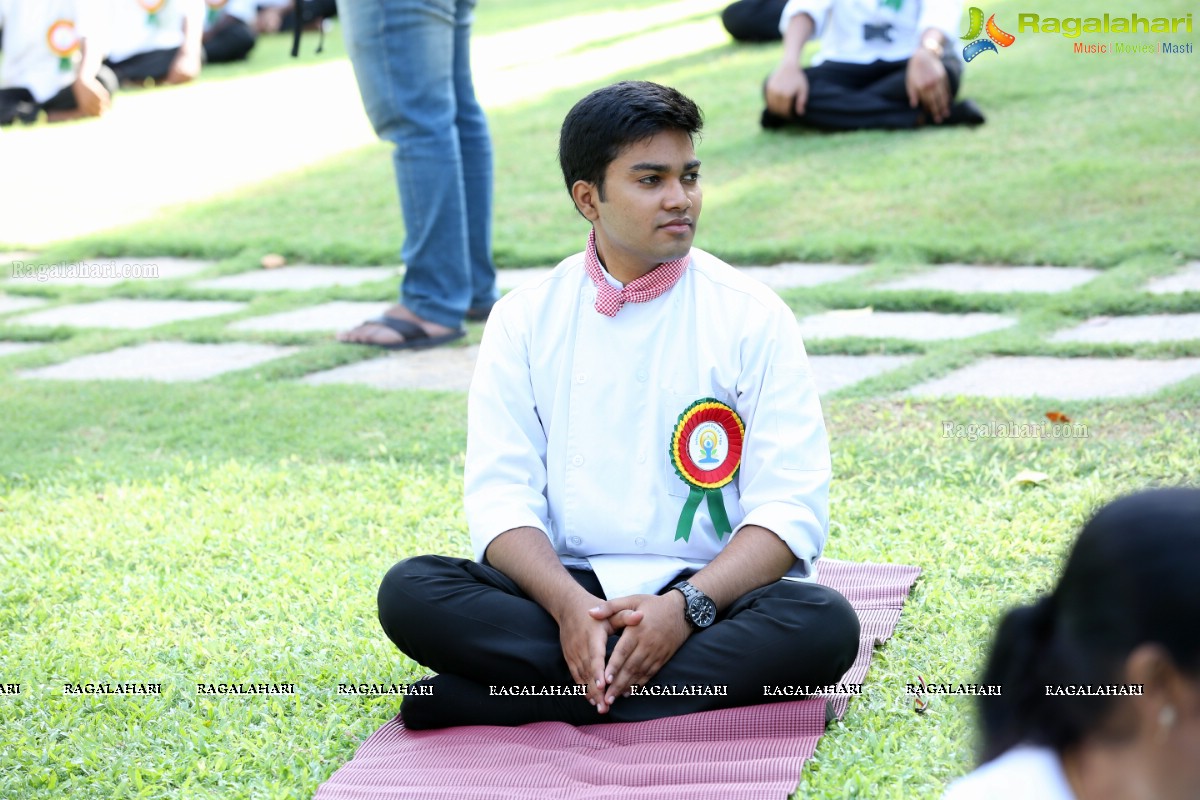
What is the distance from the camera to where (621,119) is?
2.72 metres

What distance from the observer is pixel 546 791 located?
2.28m

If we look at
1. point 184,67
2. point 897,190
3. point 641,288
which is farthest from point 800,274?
→ point 184,67

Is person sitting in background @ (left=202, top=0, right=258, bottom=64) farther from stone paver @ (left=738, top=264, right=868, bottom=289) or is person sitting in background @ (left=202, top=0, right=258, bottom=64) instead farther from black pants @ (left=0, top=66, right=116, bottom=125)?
stone paver @ (left=738, top=264, right=868, bottom=289)

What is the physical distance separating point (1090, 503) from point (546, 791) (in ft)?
5.21

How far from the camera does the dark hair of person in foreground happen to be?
3.77 feet

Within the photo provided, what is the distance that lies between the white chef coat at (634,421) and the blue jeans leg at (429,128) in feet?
7.33

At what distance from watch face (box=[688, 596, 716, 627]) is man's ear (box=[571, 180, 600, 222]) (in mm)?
801

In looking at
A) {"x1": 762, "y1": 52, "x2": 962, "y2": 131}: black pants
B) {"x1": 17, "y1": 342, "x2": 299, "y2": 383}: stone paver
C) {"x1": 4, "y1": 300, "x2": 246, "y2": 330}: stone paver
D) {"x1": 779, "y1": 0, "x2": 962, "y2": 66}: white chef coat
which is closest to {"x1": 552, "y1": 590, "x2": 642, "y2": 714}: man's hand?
{"x1": 17, "y1": 342, "x2": 299, "y2": 383}: stone paver

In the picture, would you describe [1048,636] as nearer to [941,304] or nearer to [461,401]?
[461,401]

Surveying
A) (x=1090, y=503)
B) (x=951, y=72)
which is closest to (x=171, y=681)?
(x=1090, y=503)

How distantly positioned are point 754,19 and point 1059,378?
6485mm

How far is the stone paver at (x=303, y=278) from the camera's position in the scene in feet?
20.5

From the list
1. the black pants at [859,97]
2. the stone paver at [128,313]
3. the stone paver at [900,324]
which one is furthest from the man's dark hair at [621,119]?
the black pants at [859,97]

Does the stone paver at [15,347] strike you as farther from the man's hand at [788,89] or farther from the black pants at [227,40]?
the black pants at [227,40]
